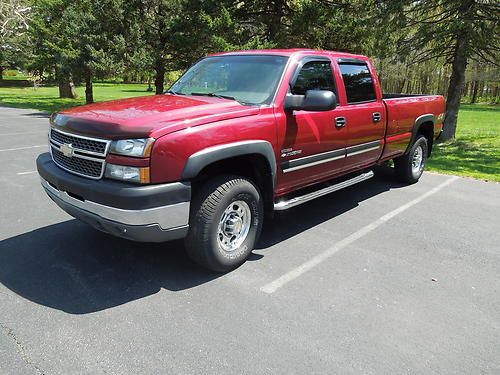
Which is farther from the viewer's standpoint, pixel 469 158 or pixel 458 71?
pixel 458 71

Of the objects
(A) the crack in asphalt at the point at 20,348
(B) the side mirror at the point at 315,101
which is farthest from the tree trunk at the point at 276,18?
(A) the crack in asphalt at the point at 20,348

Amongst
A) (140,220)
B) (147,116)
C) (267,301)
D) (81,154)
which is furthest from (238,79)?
(267,301)

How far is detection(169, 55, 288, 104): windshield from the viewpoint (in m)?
4.14

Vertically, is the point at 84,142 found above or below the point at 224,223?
above

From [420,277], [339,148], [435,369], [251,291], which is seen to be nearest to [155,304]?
[251,291]

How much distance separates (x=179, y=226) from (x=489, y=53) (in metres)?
11.3

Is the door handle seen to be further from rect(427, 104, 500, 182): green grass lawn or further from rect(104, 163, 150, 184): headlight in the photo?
rect(427, 104, 500, 182): green grass lawn

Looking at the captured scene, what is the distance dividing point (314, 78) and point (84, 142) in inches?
101

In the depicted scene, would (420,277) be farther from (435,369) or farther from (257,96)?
(257,96)

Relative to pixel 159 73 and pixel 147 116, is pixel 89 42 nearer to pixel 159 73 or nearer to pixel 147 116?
pixel 159 73

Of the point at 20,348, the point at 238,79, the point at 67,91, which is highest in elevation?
the point at 238,79

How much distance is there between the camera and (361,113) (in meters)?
5.16

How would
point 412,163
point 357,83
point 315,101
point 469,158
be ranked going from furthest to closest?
point 469,158 < point 412,163 < point 357,83 < point 315,101

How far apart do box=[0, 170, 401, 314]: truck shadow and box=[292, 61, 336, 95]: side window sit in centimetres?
167
